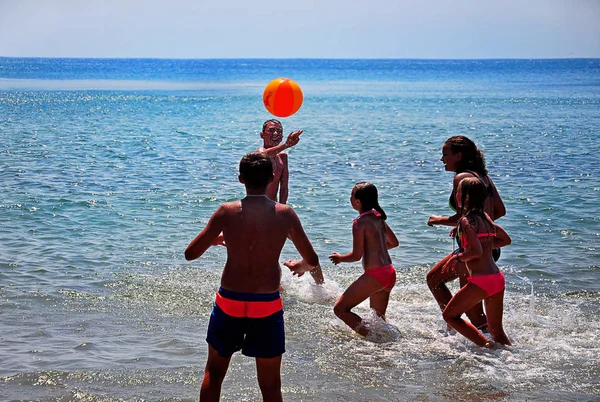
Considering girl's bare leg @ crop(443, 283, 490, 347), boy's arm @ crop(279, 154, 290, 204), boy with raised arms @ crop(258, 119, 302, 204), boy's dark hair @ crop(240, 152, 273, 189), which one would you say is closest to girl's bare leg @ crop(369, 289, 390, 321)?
girl's bare leg @ crop(443, 283, 490, 347)

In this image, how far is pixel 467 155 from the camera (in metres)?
6.95

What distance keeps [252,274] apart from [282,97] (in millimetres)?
4285

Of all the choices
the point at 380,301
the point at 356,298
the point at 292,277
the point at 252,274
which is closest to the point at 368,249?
the point at 356,298

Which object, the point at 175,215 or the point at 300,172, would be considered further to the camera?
the point at 300,172

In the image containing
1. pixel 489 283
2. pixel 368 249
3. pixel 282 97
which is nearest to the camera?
pixel 489 283

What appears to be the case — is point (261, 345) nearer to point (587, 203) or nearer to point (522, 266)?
point (522, 266)

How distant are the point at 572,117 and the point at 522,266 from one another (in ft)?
84.4

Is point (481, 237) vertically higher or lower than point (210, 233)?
lower

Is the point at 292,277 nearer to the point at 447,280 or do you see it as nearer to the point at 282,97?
the point at 282,97

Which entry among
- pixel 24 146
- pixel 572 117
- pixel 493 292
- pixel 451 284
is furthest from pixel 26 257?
pixel 572 117

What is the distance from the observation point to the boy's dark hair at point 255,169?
4793mm

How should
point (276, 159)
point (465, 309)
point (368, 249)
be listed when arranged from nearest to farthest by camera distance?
point (465, 309), point (368, 249), point (276, 159)

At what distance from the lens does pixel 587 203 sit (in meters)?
14.0

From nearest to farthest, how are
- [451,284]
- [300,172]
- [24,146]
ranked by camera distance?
1. [451,284]
2. [300,172]
3. [24,146]
